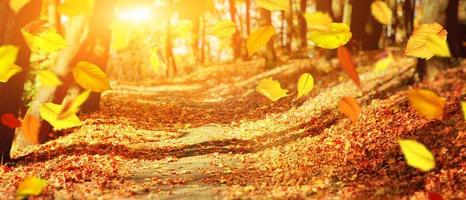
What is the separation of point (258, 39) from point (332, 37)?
671mm

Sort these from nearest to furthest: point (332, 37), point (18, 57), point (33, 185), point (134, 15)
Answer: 1. point (332, 37)
2. point (134, 15)
3. point (33, 185)
4. point (18, 57)

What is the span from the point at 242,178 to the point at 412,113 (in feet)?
13.1

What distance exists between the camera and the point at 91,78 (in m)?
4.79

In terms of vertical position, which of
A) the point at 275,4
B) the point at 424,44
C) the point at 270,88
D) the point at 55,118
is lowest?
the point at 55,118

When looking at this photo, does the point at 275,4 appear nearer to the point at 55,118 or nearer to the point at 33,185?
the point at 55,118

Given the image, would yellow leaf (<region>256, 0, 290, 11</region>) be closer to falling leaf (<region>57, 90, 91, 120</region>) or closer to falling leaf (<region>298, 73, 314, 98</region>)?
falling leaf (<region>298, 73, 314, 98</region>)

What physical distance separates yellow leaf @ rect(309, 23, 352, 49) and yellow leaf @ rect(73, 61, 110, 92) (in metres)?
1.91

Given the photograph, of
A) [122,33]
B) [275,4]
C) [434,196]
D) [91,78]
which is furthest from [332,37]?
[434,196]

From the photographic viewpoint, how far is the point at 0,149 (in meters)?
10.4

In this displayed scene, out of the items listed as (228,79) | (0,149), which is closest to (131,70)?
(228,79)

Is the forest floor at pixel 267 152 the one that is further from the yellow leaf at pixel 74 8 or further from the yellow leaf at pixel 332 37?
the yellow leaf at pixel 74 8

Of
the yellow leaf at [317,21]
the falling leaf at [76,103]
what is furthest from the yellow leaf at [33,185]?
the yellow leaf at [317,21]

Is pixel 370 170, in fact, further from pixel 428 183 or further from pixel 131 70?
pixel 131 70

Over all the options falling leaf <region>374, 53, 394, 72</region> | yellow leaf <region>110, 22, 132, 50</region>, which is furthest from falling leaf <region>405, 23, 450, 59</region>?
falling leaf <region>374, 53, 394, 72</region>
